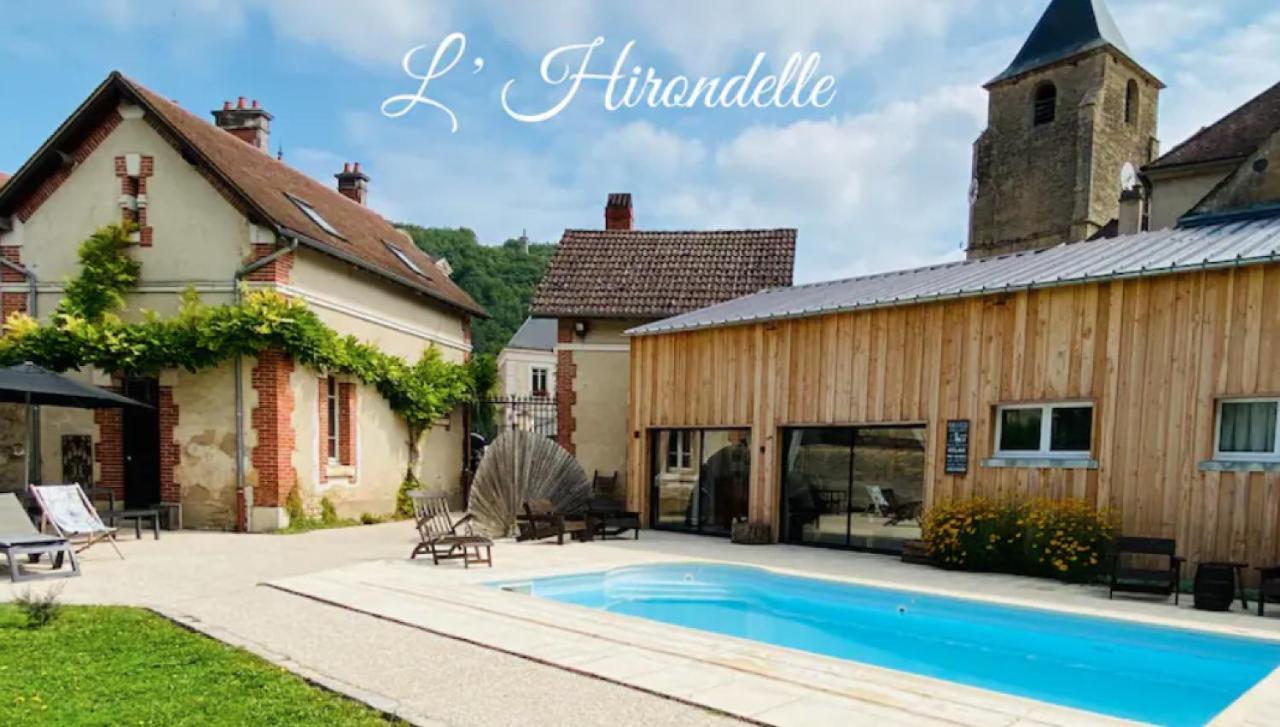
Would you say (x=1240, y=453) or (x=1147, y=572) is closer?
(x=1147, y=572)

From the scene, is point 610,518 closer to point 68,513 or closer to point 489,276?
point 68,513

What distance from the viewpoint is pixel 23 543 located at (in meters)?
8.35

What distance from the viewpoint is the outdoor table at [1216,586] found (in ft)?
25.5

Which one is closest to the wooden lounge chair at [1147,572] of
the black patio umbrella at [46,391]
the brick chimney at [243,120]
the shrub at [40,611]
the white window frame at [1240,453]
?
the white window frame at [1240,453]

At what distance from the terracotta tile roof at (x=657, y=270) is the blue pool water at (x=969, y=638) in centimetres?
976

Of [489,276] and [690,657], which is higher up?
[489,276]

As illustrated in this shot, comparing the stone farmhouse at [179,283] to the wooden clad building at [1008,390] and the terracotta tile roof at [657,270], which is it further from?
the wooden clad building at [1008,390]

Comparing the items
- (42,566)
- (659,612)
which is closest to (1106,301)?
(659,612)

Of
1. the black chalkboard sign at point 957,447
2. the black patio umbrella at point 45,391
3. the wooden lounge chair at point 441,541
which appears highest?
the black patio umbrella at point 45,391

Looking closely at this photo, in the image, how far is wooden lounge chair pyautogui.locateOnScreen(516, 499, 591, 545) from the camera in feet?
41.0

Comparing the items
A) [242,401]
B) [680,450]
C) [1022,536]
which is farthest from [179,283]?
[1022,536]

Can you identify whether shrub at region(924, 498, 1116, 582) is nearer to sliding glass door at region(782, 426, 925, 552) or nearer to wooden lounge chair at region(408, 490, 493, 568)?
sliding glass door at region(782, 426, 925, 552)

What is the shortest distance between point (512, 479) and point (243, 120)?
12.6 m

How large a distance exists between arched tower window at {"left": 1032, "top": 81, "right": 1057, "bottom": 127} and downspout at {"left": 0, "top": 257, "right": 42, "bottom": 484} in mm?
40062
